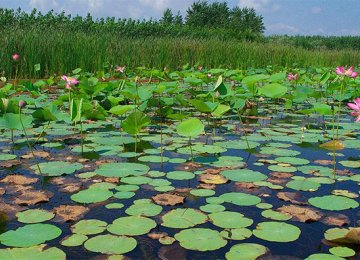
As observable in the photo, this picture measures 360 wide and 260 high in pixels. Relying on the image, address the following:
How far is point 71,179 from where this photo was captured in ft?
7.16

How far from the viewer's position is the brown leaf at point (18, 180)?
2.11 meters

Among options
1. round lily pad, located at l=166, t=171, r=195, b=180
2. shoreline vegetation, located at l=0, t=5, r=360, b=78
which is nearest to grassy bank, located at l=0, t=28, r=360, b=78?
shoreline vegetation, located at l=0, t=5, r=360, b=78

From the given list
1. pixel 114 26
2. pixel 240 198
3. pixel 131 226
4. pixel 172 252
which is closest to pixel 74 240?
pixel 131 226

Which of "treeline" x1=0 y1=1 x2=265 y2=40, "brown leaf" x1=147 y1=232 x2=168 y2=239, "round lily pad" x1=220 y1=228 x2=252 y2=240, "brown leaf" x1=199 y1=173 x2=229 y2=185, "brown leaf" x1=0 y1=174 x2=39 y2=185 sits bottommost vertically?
"brown leaf" x1=147 y1=232 x2=168 y2=239

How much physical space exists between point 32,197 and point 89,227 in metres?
0.45

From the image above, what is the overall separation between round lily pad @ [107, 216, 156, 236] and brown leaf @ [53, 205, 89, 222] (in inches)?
7.0

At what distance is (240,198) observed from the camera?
75.0 inches

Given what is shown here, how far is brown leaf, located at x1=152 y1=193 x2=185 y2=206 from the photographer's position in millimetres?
1845

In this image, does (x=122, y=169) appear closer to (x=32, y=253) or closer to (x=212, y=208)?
(x=212, y=208)

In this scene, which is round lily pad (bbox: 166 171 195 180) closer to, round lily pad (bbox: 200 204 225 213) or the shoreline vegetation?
round lily pad (bbox: 200 204 225 213)

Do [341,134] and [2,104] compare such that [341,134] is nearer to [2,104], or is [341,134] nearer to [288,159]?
[288,159]

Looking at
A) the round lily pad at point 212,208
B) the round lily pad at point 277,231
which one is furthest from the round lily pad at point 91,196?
the round lily pad at point 277,231

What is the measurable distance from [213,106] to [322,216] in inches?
59.6

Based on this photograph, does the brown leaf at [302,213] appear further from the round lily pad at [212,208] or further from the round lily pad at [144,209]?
the round lily pad at [144,209]
